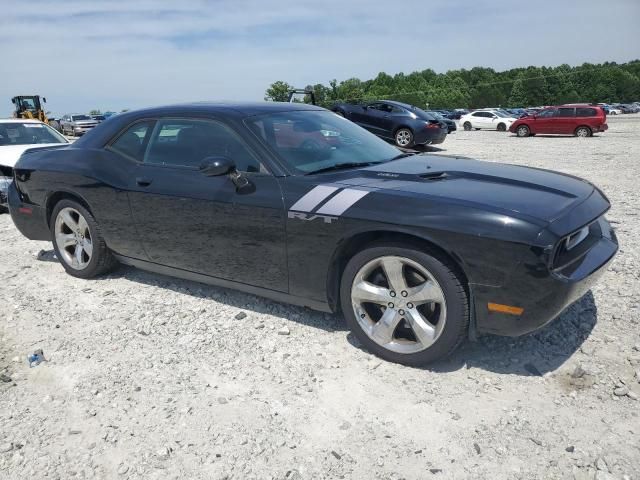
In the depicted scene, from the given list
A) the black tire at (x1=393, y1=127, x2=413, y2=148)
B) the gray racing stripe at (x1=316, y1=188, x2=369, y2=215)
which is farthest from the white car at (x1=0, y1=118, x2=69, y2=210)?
the black tire at (x1=393, y1=127, x2=413, y2=148)

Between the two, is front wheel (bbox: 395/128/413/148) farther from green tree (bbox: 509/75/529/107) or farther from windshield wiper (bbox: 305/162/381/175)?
green tree (bbox: 509/75/529/107)

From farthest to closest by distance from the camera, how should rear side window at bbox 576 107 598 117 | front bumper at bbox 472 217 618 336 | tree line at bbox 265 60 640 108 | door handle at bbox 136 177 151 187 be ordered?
tree line at bbox 265 60 640 108 → rear side window at bbox 576 107 598 117 → door handle at bbox 136 177 151 187 → front bumper at bbox 472 217 618 336

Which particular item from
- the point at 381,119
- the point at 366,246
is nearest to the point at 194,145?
the point at 366,246

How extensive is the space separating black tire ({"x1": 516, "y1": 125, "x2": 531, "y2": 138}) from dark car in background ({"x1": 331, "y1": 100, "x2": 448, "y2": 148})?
11.6 m

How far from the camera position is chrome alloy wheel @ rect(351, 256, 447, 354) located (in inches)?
114

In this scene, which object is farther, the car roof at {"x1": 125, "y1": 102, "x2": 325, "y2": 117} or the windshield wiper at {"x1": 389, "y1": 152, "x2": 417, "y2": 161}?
the windshield wiper at {"x1": 389, "y1": 152, "x2": 417, "y2": 161}

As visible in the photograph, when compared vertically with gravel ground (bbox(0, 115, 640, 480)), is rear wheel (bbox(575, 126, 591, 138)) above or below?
below

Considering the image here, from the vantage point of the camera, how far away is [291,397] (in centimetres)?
283

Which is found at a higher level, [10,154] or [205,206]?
[10,154]

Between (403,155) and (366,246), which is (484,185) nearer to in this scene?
(366,246)

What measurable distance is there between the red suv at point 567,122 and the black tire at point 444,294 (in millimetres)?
23148

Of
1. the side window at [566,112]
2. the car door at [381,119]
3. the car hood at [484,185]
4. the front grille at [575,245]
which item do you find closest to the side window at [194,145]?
the car hood at [484,185]

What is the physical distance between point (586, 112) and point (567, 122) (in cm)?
85

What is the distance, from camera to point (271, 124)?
370 cm
